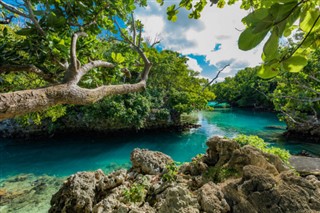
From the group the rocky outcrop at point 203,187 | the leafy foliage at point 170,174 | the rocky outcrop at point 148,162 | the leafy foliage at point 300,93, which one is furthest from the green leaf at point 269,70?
the leafy foliage at point 300,93

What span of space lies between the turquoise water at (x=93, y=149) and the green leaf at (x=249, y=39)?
424 inches

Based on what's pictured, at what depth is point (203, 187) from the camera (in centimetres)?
326

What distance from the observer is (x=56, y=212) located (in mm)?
4082

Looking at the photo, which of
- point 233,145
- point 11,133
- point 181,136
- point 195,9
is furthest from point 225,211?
point 11,133

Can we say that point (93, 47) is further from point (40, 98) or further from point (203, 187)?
point (203, 187)

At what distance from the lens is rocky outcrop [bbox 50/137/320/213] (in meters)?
2.77

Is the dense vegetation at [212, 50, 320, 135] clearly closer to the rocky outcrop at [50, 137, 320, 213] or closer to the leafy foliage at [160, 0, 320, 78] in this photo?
the rocky outcrop at [50, 137, 320, 213]

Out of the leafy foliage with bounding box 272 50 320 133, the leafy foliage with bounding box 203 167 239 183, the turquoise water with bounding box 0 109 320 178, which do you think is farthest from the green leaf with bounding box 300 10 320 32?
the turquoise water with bounding box 0 109 320 178

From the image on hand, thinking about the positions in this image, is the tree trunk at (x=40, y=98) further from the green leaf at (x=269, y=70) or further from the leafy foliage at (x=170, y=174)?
the leafy foliage at (x=170, y=174)

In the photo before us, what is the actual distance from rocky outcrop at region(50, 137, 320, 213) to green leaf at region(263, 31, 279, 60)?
114 inches

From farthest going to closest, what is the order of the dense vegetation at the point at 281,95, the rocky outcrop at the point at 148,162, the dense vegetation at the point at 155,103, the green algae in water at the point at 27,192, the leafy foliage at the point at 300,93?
the dense vegetation at the point at 155,103 < the dense vegetation at the point at 281,95 < the leafy foliage at the point at 300,93 < the green algae in water at the point at 27,192 < the rocky outcrop at the point at 148,162

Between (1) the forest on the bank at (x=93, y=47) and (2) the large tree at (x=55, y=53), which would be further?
(2) the large tree at (x=55, y=53)

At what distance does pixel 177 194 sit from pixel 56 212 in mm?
2963

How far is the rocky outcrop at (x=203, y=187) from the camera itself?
2.77m
